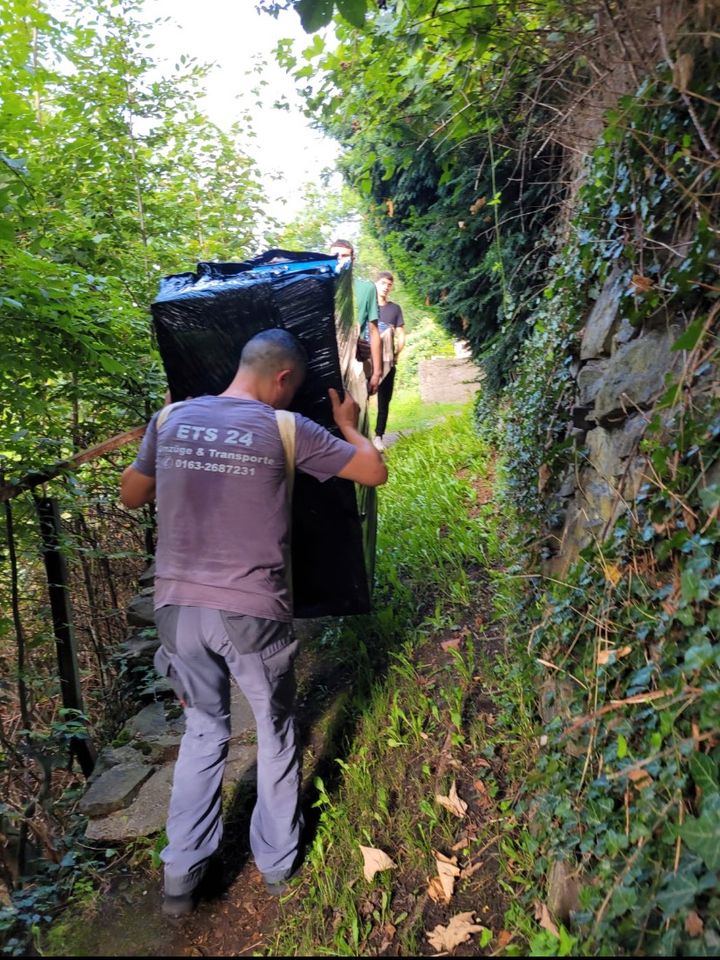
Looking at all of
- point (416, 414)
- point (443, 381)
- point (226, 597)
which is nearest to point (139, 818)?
point (226, 597)

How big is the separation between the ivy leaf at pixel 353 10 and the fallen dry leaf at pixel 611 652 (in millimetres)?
1890

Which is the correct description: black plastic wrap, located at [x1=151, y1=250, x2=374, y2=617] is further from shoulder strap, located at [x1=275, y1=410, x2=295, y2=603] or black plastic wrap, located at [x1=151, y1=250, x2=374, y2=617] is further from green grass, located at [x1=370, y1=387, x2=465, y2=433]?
green grass, located at [x1=370, y1=387, x2=465, y2=433]

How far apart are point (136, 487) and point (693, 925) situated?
2.13m

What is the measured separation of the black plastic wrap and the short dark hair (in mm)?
118

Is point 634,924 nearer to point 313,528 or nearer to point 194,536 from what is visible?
point 194,536

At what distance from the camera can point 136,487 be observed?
2.44 m

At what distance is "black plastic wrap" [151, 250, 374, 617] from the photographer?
96.3 inches

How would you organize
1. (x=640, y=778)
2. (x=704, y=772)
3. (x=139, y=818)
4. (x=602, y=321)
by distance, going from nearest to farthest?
(x=704, y=772), (x=640, y=778), (x=139, y=818), (x=602, y=321)

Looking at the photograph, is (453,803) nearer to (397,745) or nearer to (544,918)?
(397,745)

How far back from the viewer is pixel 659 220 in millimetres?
2365

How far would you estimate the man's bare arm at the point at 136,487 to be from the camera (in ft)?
7.93

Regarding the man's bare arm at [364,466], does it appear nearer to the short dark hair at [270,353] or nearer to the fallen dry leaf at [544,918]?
the short dark hair at [270,353]

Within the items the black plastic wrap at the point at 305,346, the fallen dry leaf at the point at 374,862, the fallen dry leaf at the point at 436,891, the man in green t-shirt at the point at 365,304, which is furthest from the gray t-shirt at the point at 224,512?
the man in green t-shirt at the point at 365,304

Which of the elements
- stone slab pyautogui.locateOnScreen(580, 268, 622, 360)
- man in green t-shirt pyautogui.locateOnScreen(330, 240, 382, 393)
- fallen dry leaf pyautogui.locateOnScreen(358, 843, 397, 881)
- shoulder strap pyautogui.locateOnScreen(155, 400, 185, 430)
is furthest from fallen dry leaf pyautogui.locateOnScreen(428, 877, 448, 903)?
man in green t-shirt pyautogui.locateOnScreen(330, 240, 382, 393)
